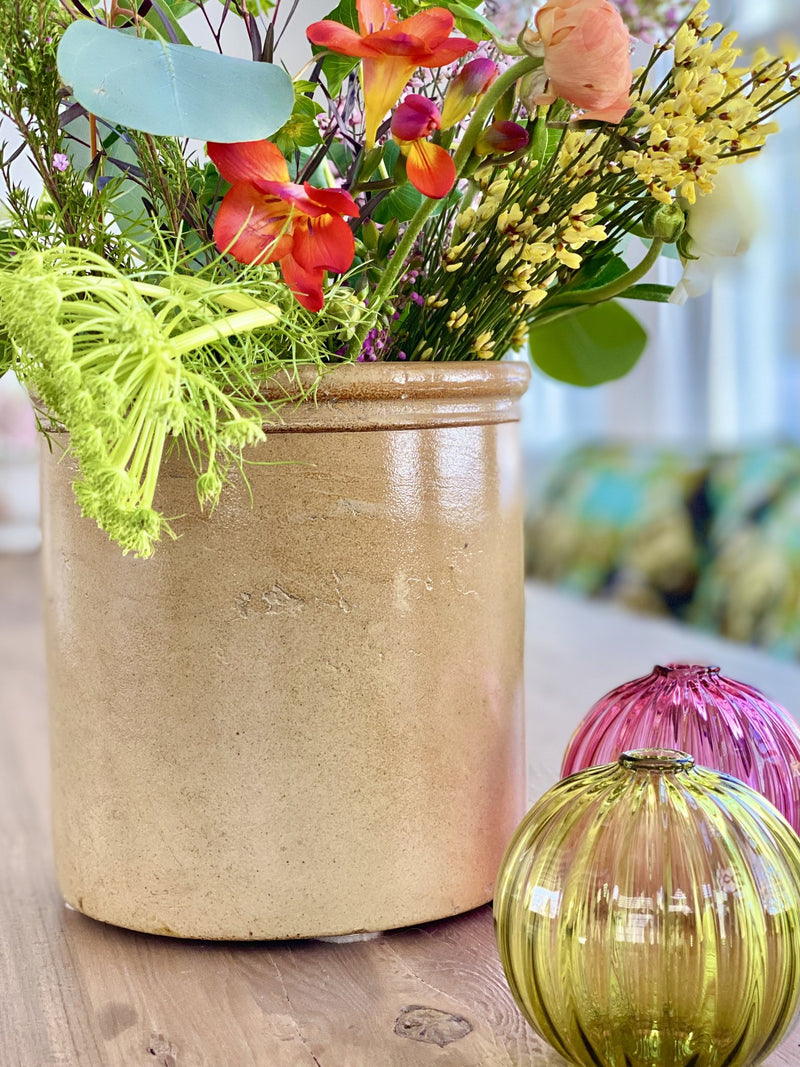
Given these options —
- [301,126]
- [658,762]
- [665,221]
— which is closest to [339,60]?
[301,126]

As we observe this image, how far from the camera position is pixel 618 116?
382 millimetres

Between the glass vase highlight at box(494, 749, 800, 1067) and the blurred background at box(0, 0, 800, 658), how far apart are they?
135cm

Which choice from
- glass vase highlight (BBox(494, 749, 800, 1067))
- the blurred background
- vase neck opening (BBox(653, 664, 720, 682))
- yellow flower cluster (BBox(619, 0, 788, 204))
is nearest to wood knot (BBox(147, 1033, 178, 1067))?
glass vase highlight (BBox(494, 749, 800, 1067))

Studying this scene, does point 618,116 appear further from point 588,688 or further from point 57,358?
point 588,688


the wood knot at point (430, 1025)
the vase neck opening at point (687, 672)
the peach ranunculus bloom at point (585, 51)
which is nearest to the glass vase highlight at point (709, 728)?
the vase neck opening at point (687, 672)

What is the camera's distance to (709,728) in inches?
17.9

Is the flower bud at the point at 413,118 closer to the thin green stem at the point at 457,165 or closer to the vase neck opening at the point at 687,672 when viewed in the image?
the thin green stem at the point at 457,165

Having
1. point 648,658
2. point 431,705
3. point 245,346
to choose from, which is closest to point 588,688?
point 648,658

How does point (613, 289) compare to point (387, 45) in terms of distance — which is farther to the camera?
point (613, 289)

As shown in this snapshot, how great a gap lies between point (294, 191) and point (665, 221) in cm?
15

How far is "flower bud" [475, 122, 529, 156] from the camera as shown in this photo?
15.0 inches

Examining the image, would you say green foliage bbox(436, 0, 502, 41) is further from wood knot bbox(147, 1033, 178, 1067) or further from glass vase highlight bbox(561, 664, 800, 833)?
wood knot bbox(147, 1033, 178, 1067)

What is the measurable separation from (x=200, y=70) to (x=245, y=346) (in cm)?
9

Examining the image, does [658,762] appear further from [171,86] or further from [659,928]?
[171,86]
